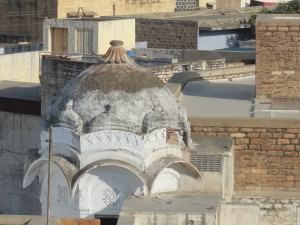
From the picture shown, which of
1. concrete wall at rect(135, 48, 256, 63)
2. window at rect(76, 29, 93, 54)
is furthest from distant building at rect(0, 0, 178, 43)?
concrete wall at rect(135, 48, 256, 63)

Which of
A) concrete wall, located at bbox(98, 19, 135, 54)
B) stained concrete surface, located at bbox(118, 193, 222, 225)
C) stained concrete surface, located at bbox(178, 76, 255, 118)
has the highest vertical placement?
concrete wall, located at bbox(98, 19, 135, 54)

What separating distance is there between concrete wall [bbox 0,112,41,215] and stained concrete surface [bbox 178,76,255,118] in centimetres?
831

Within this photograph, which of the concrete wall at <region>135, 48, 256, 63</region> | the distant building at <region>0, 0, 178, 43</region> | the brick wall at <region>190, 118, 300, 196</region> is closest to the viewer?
the brick wall at <region>190, 118, 300, 196</region>

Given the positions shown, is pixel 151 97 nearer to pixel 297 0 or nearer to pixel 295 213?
pixel 295 213

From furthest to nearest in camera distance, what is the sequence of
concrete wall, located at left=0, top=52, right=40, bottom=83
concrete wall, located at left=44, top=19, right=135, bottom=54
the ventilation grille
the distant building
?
1. the distant building
2. concrete wall, located at left=44, top=19, right=135, bottom=54
3. concrete wall, located at left=0, top=52, right=40, bottom=83
4. the ventilation grille

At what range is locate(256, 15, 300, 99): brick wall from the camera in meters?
18.9

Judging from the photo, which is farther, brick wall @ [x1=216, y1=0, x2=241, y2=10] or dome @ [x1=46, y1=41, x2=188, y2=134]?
brick wall @ [x1=216, y1=0, x2=241, y2=10]

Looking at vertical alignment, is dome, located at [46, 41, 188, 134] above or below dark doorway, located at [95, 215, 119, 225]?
above

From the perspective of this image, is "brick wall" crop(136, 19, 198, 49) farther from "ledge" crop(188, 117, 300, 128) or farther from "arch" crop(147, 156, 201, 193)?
"arch" crop(147, 156, 201, 193)

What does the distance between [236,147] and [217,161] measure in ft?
3.45

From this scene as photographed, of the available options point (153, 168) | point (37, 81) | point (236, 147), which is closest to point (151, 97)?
point (153, 168)

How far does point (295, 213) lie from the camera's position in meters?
15.7

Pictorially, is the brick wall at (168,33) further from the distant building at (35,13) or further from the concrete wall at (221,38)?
the distant building at (35,13)

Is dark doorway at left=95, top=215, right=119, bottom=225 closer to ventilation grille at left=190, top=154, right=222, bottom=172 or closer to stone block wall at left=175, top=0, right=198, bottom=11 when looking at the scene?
ventilation grille at left=190, top=154, right=222, bottom=172
